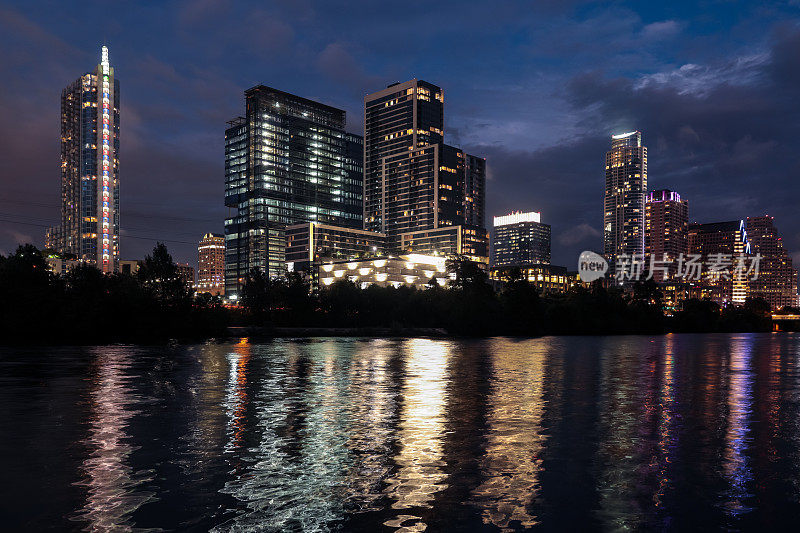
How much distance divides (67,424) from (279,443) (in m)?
12.0

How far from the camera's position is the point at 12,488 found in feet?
62.2

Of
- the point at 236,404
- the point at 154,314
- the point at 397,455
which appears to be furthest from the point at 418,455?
the point at 154,314

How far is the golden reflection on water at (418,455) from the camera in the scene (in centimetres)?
1733

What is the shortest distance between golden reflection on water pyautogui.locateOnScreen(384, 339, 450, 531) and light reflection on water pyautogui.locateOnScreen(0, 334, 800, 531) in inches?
3.9

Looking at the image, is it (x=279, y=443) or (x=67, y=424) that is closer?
(x=279, y=443)

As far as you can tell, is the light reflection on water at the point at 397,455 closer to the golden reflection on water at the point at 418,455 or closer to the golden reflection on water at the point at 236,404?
the golden reflection on water at the point at 418,455

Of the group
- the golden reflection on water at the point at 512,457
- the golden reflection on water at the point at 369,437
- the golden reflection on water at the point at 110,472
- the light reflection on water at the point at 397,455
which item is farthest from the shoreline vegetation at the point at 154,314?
the golden reflection on water at the point at 512,457

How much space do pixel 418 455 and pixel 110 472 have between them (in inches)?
423

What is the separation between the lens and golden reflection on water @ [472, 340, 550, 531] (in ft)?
55.4

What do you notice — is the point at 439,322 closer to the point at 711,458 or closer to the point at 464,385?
the point at 464,385

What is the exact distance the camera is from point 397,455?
23359 mm

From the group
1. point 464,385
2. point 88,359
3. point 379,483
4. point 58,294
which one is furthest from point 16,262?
point 379,483

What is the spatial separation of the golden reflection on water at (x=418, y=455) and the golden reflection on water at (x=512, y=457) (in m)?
1.63

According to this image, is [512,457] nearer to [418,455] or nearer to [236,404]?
[418,455]
